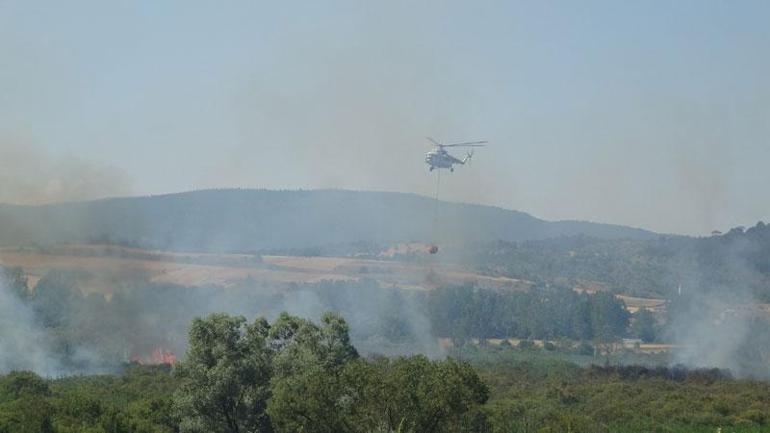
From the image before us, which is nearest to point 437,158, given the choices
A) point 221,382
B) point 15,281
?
point 15,281

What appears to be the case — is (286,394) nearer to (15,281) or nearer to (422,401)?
(422,401)

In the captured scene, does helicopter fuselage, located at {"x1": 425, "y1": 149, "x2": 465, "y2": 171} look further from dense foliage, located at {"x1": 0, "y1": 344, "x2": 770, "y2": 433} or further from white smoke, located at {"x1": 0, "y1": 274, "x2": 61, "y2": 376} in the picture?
white smoke, located at {"x1": 0, "y1": 274, "x2": 61, "y2": 376}

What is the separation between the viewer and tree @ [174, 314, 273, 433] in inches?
2798

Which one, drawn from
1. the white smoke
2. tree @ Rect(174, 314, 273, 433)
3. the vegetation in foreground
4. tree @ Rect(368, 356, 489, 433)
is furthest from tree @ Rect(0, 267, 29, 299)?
tree @ Rect(368, 356, 489, 433)

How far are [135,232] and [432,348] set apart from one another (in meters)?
53.5

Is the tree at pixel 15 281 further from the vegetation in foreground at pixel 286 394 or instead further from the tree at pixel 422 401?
the tree at pixel 422 401

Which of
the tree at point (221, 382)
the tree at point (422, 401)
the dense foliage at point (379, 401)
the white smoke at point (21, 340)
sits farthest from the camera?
the white smoke at point (21, 340)

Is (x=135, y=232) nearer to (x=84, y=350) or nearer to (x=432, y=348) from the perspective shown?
(x=84, y=350)

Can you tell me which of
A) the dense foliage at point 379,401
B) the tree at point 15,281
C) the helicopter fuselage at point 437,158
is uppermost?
the helicopter fuselage at point 437,158

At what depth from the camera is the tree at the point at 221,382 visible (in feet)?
233

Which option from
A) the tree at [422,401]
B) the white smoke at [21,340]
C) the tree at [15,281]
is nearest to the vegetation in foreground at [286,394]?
the tree at [422,401]

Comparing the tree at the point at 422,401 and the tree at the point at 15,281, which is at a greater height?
the tree at the point at 15,281

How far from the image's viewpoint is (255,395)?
236 ft

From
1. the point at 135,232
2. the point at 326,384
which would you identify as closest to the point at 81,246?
the point at 135,232
